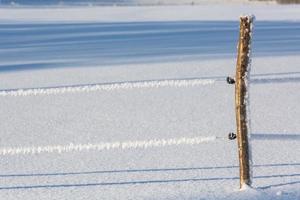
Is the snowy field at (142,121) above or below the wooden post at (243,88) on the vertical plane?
below

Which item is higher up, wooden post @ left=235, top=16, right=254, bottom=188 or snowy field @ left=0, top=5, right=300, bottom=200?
wooden post @ left=235, top=16, right=254, bottom=188

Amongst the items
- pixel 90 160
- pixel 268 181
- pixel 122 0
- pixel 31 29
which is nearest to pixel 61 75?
pixel 90 160

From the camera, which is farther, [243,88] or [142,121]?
[142,121]

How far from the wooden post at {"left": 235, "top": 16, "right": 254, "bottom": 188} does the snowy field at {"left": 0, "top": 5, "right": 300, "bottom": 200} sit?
266 mm

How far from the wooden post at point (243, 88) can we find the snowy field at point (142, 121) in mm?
266

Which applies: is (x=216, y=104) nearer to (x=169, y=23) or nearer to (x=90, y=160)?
(x=90, y=160)

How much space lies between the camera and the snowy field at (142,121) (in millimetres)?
5445

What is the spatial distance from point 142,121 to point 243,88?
12.1ft

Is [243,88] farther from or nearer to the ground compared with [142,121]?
farther from the ground

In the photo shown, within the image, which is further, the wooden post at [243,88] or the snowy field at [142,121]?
the snowy field at [142,121]

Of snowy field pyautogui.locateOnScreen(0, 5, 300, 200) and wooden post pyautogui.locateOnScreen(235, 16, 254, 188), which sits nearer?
wooden post pyautogui.locateOnScreen(235, 16, 254, 188)

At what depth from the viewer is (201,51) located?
1634 centimetres

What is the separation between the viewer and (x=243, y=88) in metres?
4.84

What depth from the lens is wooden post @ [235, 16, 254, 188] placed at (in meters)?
4.79
